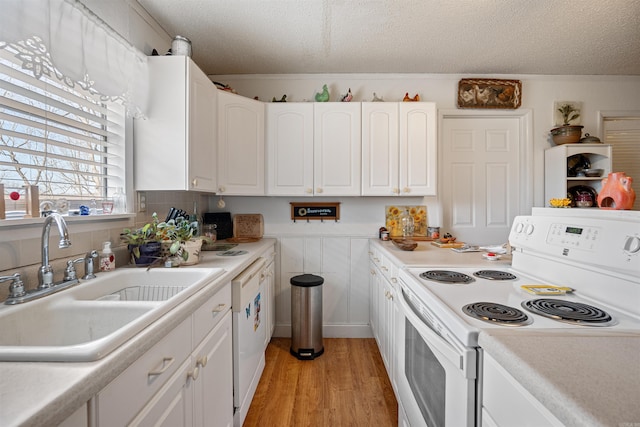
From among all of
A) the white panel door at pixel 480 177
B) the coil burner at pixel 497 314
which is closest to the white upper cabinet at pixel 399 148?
the white panel door at pixel 480 177

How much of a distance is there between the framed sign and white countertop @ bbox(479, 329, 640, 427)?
253 centimetres

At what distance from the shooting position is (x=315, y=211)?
276 centimetres

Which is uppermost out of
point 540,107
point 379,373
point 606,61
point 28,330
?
point 606,61

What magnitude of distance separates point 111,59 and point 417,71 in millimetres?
2443

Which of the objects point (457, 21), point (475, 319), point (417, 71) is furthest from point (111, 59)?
point (417, 71)

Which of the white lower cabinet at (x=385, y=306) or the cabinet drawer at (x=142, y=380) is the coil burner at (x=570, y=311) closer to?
the white lower cabinet at (x=385, y=306)

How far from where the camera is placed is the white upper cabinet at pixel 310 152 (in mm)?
2475

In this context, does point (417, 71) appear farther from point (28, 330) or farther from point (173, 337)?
point (28, 330)

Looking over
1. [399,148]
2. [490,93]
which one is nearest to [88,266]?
[399,148]

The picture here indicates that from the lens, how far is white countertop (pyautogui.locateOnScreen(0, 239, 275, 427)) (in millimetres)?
447

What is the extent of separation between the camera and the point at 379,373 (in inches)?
82.6

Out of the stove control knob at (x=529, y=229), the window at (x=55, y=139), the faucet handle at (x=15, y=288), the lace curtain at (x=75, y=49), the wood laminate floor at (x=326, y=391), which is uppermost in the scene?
the lace curtain at (x=75, y=49)

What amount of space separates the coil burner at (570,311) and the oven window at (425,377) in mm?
372

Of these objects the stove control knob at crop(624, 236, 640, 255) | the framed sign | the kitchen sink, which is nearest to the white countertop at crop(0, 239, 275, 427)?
the kitchen sink
